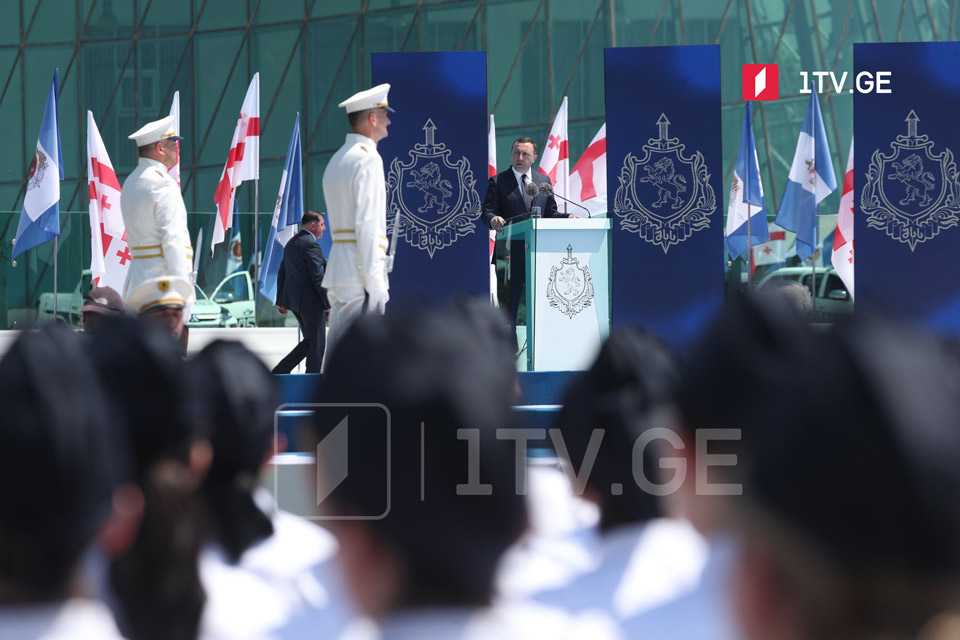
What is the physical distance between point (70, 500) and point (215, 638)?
0.32 m

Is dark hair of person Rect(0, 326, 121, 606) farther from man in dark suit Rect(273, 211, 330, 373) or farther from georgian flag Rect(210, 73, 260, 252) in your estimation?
georgian flag Rect(210, 73, 260, 252)

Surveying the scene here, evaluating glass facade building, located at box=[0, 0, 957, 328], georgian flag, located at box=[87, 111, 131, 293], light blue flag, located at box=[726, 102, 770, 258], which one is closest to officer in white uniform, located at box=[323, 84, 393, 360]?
georgian flag, located at box=[87, 111, 131, 293]

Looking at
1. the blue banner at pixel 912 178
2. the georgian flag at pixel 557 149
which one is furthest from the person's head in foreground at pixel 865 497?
the georgian flag at pixel 557 149

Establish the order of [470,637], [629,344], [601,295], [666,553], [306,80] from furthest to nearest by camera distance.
→ [306,80] < [601,295] < [629,344] < [666,553] < [470,637]

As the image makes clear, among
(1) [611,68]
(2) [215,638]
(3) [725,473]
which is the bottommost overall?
(2) [215,638]

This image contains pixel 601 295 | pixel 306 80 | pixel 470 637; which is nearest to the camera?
pixel 470 637

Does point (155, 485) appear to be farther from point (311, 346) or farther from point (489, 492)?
point (311, 346)

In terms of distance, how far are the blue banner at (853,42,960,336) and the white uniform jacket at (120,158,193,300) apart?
3.92 metres

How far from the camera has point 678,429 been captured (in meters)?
1.63

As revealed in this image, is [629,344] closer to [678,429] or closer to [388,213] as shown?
[678,429]

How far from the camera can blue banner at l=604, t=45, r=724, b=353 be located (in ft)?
23.2

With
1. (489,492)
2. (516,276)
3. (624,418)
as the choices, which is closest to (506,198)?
(516,276)

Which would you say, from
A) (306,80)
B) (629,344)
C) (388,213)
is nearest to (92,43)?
(306,80)

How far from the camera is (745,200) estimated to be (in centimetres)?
1266
